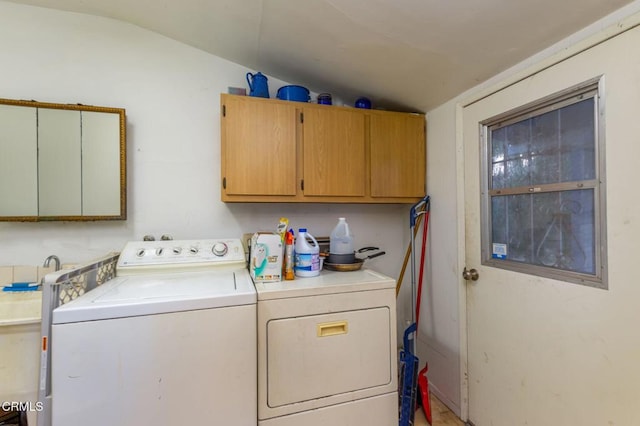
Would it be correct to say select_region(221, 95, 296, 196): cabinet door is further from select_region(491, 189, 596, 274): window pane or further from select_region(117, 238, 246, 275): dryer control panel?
select_region(491, 189, 596, 274): window pane

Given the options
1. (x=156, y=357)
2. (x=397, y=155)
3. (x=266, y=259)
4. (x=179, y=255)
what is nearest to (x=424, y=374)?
(x=266, y=259)

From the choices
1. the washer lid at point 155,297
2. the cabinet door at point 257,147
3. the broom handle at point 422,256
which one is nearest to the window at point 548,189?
the broom handle at point 422,256

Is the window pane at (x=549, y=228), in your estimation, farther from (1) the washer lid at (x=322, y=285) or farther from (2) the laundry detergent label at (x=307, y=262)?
(2) the laundry detergent label at (x=307, y=262)

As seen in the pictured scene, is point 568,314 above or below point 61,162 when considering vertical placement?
below

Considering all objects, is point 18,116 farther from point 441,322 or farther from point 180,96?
point 441,322

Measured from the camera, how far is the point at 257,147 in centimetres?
169

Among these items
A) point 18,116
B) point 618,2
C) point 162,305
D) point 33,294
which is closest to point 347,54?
point 618,2

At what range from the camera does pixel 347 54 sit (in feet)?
5.19

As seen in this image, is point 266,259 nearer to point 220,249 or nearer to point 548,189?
point 220,249

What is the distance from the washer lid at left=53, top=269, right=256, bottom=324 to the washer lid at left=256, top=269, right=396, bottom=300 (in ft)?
0.30

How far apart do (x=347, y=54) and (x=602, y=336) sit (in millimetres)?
1762

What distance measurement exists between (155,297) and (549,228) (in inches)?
68.1

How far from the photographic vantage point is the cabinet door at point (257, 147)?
5.43 ft

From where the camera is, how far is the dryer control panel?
4.97 ft
